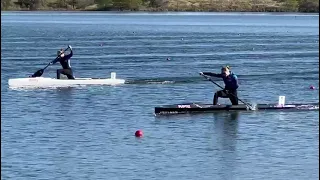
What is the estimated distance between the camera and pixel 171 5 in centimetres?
16550

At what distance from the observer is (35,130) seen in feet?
93.3

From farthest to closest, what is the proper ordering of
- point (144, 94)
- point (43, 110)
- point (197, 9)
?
A: point (197, 9)
point (144, 94)
point (43, 110)

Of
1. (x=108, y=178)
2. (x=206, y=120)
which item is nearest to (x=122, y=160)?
(x=108, y=178)

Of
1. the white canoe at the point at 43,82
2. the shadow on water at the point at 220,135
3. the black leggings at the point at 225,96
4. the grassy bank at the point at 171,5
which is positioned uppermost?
the black leggings at the point at 225,96

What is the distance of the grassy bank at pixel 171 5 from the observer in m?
157

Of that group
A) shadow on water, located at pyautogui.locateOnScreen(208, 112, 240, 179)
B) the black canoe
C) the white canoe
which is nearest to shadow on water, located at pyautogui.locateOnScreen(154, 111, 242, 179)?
shadow on water, located at pyautogui.locateOnScreen(208, 112, 240, 179)

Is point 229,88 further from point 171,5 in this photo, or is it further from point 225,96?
point 171,5

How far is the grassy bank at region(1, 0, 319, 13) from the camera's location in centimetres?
15725

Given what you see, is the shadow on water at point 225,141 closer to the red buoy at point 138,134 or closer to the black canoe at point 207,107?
the black canoe at point 207,107

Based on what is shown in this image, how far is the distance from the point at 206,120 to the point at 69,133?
5.35 metres

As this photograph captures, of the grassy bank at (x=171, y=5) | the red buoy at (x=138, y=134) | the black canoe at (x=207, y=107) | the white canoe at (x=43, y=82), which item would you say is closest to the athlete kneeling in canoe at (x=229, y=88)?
the black canoe at (x=207, y=107)

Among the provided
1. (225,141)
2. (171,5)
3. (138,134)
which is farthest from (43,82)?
(171,5)

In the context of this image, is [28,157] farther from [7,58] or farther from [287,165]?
[7,58]

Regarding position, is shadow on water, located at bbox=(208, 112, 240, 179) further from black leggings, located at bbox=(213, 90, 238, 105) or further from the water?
black leggings, located at bbox=(213, 90, 238, 105)
